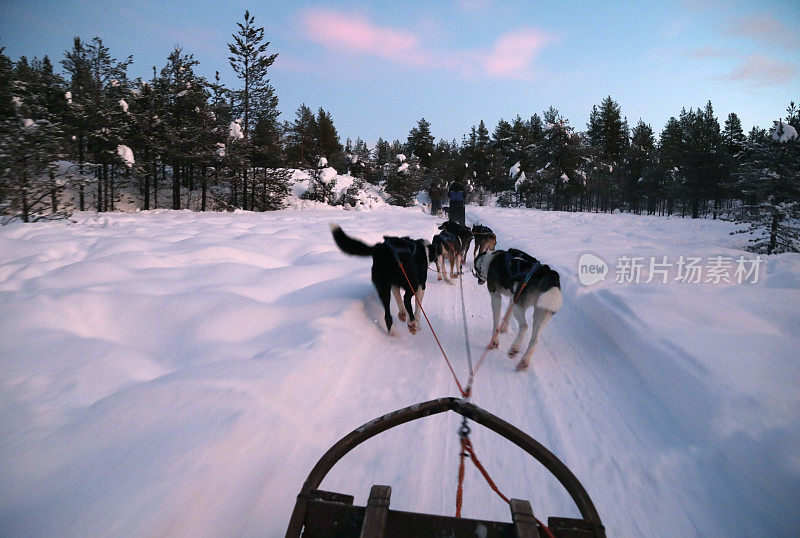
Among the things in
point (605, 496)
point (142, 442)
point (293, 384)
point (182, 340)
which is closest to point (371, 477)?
point (293, 384)

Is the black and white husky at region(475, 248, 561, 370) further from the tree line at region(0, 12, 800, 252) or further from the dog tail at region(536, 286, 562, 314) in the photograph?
the tree line at region(0, 12, 800, 252)

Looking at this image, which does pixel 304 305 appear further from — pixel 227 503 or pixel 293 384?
pixel 227 503

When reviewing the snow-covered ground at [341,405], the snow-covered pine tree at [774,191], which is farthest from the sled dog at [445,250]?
the snow-covered pine tree at [774,191]

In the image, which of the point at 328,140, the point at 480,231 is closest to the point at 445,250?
the point at 480,231

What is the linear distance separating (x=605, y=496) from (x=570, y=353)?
197 centimetres

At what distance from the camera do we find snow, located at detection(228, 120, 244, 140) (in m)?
20.4

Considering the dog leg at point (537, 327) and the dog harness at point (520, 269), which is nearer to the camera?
the dog leg at point (537, 327)

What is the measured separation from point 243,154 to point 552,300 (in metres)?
21.9

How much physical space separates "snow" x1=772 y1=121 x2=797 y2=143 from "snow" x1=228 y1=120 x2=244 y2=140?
88.0 feet

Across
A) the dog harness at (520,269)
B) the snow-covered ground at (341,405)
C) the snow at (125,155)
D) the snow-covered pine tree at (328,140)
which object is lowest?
the snow-covered ground at (341,405)

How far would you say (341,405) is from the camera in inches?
105

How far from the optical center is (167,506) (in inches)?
56.6

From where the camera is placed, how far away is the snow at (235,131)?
2039 cm

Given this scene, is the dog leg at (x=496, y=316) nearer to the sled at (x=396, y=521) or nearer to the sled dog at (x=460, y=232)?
the sled at (x=396, y=521)
